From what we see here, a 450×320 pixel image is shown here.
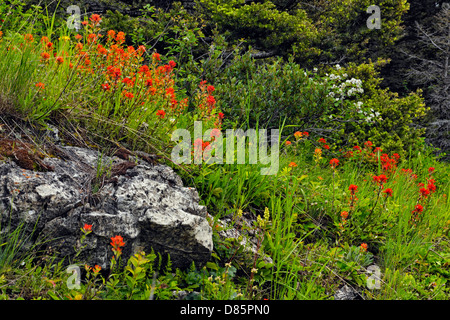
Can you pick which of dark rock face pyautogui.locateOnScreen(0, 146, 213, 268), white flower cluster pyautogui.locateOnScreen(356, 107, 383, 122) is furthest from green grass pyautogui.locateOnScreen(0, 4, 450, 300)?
white flower cluster pyautogui.locateOnScreen(356, 107, 383, 122)

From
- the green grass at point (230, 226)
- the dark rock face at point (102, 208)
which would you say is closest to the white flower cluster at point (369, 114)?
the green grass at point (230, 226)

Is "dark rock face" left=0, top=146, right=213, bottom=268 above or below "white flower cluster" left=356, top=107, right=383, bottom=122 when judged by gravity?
below

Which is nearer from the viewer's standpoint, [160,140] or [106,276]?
[106,276]

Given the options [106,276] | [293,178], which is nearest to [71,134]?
[106,276]

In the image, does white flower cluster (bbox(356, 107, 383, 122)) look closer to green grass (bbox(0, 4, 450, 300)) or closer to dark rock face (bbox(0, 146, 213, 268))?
green grass (bbox(0, 4, 450, 300))

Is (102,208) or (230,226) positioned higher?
(102,208)

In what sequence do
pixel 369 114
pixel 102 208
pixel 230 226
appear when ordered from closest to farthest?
pixel 102 208 → pixel 230 226 → pixel 369 114

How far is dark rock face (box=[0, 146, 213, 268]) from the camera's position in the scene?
7.36 ft

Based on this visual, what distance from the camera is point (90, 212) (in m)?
2.35

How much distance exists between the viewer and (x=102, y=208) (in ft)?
7.94

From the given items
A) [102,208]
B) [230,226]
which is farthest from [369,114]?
[102,208]

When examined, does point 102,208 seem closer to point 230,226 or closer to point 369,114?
point 230,226
